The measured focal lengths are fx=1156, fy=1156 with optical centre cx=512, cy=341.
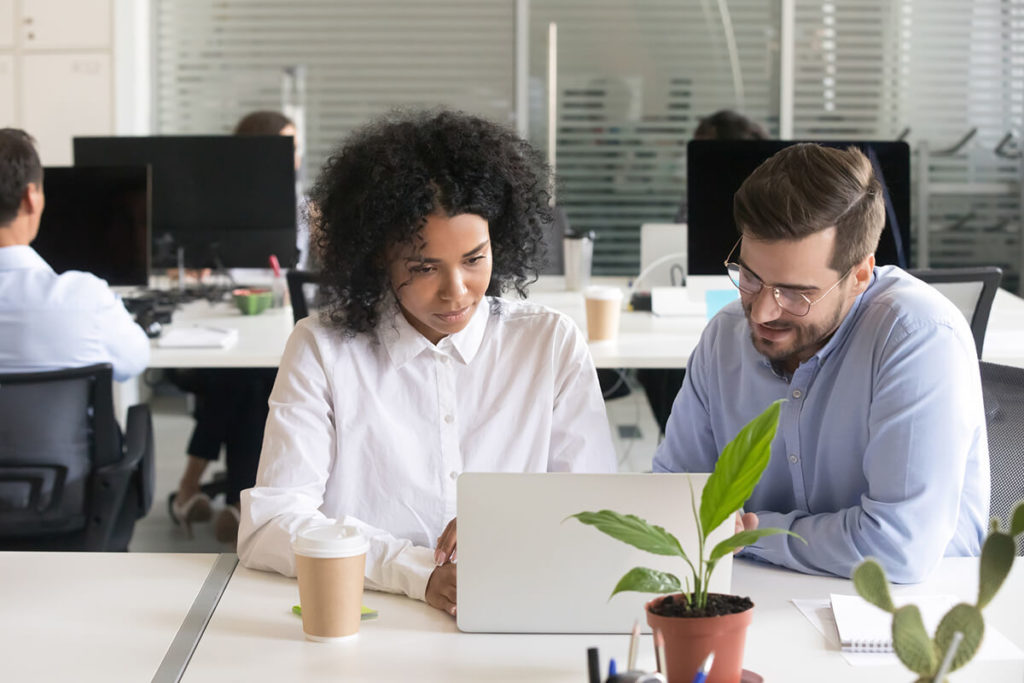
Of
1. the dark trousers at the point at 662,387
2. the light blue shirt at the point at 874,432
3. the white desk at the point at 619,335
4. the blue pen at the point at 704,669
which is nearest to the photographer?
the blue pen at the point at 704,669

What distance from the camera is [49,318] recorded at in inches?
94.6

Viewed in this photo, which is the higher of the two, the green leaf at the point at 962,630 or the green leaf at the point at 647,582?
the green leaf at the point at 962,630

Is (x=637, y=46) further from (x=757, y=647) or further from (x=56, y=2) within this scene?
(x=757, y=647)

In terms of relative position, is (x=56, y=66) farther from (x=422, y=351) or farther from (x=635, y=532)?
(x=635, y=532)

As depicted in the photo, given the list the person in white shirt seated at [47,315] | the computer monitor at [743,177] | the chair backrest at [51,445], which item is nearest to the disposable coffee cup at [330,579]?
the chair backrest at [51,445]

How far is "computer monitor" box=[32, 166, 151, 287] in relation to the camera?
3.18 meters

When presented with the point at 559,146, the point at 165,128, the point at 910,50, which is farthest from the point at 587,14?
the point at 165,128

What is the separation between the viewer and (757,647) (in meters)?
1.16

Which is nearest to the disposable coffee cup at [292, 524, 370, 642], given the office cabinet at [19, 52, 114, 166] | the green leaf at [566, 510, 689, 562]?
the green leaf at [566, 510, 689, 562]

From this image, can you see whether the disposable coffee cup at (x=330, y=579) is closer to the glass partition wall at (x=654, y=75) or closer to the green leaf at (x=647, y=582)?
the green leaf at (x=647, y=582)

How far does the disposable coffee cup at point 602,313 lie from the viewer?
9.45ft

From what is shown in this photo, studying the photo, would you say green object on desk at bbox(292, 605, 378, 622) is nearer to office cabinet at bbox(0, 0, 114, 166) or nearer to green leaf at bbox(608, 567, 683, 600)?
green leaf at bbox(608, 567, 683, 600)

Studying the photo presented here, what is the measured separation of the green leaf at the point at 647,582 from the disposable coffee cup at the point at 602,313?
188cm

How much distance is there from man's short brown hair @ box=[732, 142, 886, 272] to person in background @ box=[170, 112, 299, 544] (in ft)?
7.10
